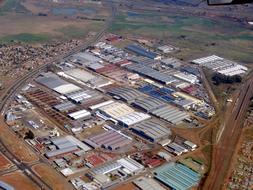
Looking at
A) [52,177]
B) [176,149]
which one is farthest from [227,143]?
[52,177]

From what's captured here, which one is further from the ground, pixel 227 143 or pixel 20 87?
pixel 20 87

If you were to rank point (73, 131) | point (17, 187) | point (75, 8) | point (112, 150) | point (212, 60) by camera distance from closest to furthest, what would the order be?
point (17, 187)
point (112, 150)
point (73, 131)
point (212, 60)
point (75, 8)

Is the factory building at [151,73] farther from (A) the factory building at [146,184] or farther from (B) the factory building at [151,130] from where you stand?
(A) the factory building at [146,184]

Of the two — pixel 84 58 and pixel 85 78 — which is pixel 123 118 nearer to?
pixel 85 78

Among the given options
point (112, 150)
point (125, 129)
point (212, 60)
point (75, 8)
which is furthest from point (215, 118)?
point (75, 8)

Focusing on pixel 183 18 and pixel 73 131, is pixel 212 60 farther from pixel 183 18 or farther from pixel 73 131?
pixel 73 131
